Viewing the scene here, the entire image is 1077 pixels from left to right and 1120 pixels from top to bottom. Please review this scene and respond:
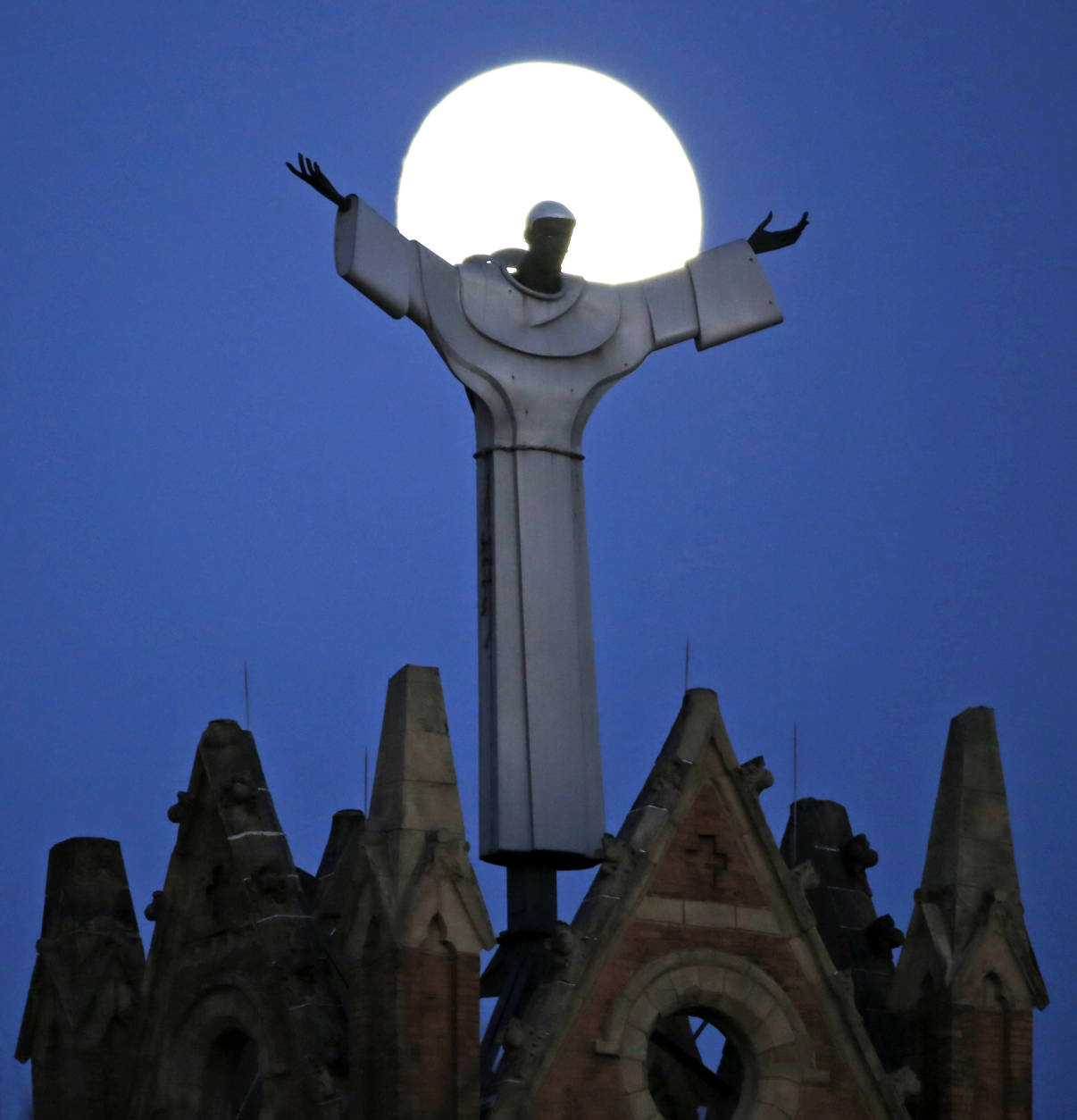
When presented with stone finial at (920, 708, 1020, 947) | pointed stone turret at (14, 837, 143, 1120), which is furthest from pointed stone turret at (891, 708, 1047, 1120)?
pointed stone turret at (14, 837, 143, 1120)

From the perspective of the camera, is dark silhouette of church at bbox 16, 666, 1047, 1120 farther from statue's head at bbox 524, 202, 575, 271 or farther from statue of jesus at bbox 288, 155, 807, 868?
statue's head at bbox 524, 202, 575, 271

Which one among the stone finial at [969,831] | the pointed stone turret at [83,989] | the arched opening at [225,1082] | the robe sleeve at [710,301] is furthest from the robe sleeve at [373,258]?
the arched opening at [225,1082]

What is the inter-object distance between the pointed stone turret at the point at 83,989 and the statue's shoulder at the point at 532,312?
6426mm

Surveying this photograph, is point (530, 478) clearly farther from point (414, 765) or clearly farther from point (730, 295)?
point (414, 765)

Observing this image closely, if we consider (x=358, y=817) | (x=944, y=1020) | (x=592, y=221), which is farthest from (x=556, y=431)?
(x=944, y=1020)

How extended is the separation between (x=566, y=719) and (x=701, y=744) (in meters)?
1.67

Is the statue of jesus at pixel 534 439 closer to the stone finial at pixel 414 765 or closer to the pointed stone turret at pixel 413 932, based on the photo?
the stone finial at pixel 414 765

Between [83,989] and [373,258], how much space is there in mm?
7547

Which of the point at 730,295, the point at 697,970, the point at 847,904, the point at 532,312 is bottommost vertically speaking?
the point at 697,970

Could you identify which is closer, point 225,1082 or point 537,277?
point 225,1082

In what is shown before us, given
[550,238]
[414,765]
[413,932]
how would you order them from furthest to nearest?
[550,238]
[414,765]
[413,932]

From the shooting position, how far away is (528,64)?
112ft

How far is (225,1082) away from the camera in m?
32.6

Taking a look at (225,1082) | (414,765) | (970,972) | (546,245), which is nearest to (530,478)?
(546,245)
